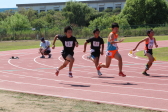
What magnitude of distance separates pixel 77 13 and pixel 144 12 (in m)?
20.6

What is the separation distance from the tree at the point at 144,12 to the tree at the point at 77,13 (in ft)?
53.1

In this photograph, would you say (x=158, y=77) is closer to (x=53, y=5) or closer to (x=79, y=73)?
(x=79, y=73)

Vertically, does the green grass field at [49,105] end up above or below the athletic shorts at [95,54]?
below

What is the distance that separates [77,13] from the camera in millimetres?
95938

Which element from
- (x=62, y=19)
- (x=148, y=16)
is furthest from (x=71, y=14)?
(x=148, y=16)

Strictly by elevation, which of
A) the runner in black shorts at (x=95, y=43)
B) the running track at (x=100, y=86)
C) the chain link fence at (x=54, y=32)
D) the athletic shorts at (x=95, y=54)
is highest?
the runner in black shorts at (x=95, y=43)

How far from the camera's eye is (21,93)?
9703 millimetres

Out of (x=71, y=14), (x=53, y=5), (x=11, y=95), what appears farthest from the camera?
(x=53, y=5)

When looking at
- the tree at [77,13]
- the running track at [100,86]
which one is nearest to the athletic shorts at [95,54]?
the running track at [100,86]

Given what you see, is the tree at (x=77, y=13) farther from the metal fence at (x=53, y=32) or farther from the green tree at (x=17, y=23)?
the metal fence at (x=53, y=32)

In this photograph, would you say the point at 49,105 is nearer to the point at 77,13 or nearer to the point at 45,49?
the point at 45,49

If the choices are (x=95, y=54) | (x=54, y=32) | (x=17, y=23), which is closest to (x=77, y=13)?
(x=17, y=23)

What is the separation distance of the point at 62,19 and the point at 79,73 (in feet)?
277

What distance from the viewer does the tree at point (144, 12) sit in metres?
81.1
